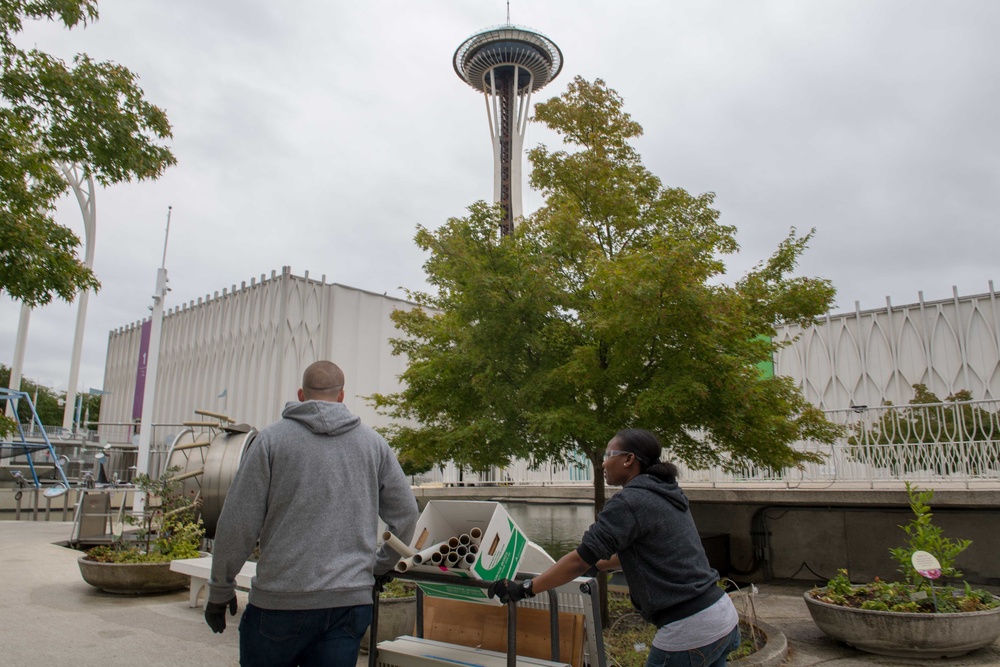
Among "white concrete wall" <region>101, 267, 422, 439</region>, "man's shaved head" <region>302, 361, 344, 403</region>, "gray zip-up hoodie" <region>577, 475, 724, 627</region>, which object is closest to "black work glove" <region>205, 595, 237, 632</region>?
"man's shaved head" <region>302, 361, 344, 403</region>

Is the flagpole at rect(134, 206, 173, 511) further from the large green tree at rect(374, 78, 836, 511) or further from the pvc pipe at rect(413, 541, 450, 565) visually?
the pvc pipe at rect(413, 541, 450, 565)

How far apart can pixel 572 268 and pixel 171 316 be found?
5249 centimetres

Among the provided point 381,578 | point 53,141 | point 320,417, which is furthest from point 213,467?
point 320,417

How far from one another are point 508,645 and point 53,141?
23.2 feet

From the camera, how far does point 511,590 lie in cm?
314

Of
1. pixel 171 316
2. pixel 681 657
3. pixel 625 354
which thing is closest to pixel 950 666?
pixel 625 354

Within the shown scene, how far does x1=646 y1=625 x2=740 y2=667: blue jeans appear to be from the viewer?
2.92 metres

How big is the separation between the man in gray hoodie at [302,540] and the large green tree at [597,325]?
163 inches

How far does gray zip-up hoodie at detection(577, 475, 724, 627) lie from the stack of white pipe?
87cm

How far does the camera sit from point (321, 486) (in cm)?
289

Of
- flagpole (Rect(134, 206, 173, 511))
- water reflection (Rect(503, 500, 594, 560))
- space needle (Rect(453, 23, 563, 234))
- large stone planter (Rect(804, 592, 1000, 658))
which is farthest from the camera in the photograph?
space needle (Rect(453, 23, 563, 234))

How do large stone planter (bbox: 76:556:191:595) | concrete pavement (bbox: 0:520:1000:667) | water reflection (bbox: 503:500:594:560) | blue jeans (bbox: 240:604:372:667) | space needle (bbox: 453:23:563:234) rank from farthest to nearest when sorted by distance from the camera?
space needle (bbox: 453:23:563:234), water reflection (bbox: 503:500:594:560), large stone planter (bbox: 76:556:191:595), concrete pavement (bbox: 0:520:1000:667), blue jeans (bbox: 240:604:372:667)

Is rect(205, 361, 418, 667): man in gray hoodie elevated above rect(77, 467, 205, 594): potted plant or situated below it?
above

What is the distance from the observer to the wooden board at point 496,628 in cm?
402
